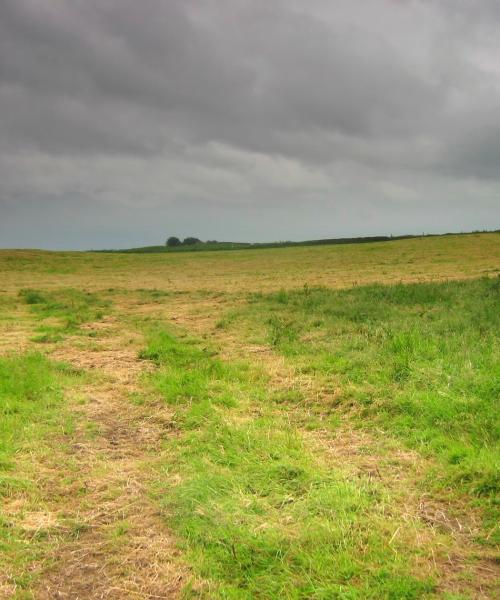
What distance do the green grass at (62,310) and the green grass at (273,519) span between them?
8366mm

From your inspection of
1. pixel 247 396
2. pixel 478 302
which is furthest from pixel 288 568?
pixel 478 302

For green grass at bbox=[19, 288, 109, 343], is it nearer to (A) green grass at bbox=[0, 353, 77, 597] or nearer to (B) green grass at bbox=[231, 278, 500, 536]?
(A) green grass at bbox=[0, 353, 77, 597]

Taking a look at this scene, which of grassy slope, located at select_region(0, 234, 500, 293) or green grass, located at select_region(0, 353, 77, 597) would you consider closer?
green grass, located at select_region(0, 353, 77, 597)

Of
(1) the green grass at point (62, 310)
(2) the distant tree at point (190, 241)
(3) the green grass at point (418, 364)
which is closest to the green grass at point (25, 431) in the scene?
(1) the green grass at point (62, 310)

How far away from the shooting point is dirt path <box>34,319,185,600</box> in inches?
150

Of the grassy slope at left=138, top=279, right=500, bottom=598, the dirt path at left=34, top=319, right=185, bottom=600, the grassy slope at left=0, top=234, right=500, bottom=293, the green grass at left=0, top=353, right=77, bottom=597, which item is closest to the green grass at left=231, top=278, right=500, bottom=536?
the grassy slope at left=138, top=279, right=500, bottom=598

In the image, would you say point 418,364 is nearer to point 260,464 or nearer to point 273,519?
point 260,464

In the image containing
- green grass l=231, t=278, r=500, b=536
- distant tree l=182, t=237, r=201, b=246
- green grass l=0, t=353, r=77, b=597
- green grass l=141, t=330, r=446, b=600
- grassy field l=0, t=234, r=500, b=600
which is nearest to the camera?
green grass l=141, t=330, r=446, b=600

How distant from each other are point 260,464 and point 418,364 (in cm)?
391

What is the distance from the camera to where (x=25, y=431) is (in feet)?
21.8

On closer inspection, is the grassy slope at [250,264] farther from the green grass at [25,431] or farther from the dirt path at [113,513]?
the dirt path at [113,513]

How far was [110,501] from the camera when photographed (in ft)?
16.3

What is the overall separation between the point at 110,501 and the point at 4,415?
10.1 ft

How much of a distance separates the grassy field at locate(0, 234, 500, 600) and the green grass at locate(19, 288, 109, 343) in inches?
78.8
